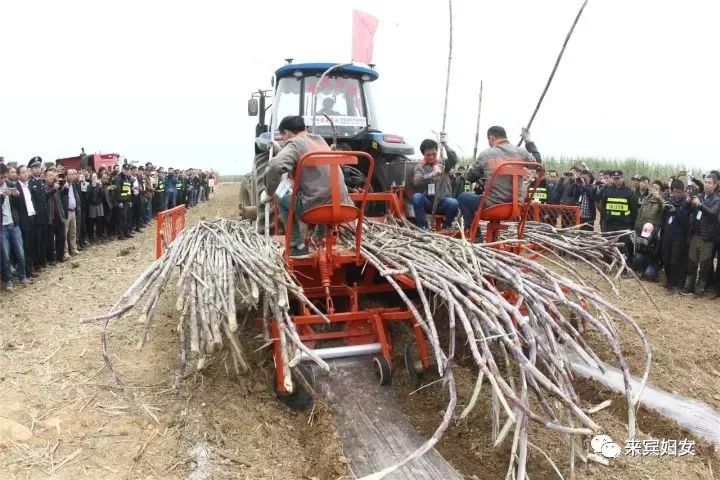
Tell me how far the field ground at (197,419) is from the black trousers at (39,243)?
127 inches

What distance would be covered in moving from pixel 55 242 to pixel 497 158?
7.52 meters

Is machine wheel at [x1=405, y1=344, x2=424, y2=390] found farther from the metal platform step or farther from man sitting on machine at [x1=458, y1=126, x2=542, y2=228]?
man sitting on machine at [x1=458, y1=126, x2=542, y2=228]

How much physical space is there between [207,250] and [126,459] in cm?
144

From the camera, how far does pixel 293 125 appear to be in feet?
14.0

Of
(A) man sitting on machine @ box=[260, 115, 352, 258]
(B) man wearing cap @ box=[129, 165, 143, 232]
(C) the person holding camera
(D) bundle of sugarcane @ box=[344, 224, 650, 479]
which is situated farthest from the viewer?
(B) man wearing cap @ box=[129, 165, 143, 232]

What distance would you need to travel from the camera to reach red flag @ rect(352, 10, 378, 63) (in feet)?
20.5

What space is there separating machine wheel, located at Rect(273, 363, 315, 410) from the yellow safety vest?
6.84 metres

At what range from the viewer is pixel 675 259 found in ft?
26.2

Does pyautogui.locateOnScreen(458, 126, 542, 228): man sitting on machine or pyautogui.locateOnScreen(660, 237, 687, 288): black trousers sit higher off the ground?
pyautogui.locateOnScreen(458, 126, 542, 228): man sitting on machine

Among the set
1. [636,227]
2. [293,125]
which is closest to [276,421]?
[293,125]

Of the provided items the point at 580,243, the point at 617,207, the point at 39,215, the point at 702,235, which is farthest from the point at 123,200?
the point at 702,235

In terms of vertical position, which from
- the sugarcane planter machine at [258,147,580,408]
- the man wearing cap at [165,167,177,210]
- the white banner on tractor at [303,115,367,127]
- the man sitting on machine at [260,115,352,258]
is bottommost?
→ the man wearing cap at [165,167,177,210]

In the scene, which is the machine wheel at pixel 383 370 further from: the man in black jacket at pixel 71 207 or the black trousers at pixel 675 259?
the man in black jacket at pixel 71 207

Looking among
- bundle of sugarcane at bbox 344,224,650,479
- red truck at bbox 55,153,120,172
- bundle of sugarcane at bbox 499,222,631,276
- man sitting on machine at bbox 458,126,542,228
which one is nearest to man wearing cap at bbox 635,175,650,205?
bundle of sugarcane at bbox 499,222,631,276
